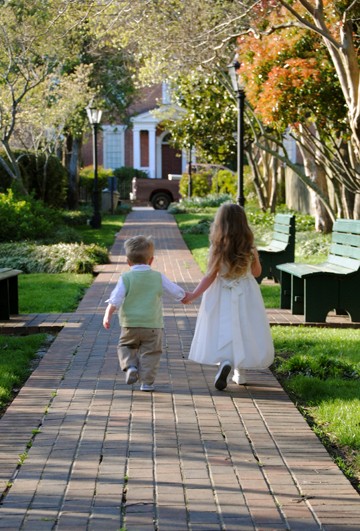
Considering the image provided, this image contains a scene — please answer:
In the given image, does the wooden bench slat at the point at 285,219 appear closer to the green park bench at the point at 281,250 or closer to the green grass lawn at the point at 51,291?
the green park bench at the point at 281,250

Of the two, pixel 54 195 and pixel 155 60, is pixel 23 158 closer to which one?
pixel 54 195

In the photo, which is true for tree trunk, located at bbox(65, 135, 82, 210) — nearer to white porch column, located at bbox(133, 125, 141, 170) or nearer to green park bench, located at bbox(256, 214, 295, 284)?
white porch column, located at bbox(133, 125, 141, 170)

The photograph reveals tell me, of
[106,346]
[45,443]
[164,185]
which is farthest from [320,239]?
[164,185]

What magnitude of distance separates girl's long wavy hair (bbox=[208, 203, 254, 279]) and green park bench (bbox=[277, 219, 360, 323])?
2.62m

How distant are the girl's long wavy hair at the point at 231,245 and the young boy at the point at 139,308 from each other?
1.29 ft

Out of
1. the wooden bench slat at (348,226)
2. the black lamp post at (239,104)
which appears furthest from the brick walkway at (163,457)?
the black lamp post at (239,104)

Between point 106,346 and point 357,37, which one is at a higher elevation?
point 357,37

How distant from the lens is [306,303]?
1020 centimetres

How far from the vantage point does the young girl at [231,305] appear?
725cm

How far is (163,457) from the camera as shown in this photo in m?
5.36

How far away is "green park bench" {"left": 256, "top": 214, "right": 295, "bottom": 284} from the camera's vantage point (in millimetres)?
13249

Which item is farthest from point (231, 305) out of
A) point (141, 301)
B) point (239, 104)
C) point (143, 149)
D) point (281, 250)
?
point (143, 149)

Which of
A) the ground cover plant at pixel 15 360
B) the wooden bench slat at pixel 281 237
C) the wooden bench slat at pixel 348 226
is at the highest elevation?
the wooden bench slat at pixel 348 226

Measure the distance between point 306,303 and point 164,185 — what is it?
34030mm
